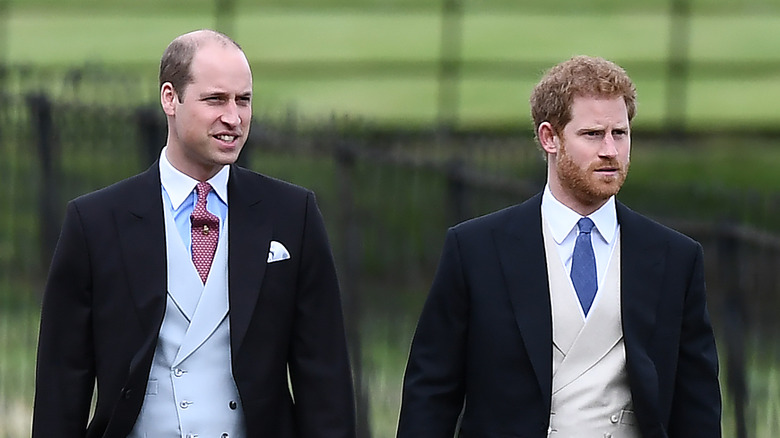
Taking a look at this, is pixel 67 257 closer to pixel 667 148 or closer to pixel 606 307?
pixel 606 307

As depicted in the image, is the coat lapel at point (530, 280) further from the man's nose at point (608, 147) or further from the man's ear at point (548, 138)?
the man's nose at point (608, 147)

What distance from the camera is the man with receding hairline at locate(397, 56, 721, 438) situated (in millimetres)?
4480

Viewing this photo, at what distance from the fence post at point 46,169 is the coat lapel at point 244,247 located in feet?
15.0

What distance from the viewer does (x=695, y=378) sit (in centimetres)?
456

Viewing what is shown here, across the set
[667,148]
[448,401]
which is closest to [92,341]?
[448,401]

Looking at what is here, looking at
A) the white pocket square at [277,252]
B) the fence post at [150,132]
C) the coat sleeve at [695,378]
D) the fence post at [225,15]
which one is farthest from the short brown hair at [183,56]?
the fence post at [225,15]

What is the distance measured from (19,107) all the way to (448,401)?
5093 mm

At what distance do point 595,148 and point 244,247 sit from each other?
923 mm

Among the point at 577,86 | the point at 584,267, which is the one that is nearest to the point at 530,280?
the point at 584,267

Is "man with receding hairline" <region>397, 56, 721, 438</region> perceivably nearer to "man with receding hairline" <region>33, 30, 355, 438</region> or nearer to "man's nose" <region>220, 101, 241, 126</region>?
"man with receding hairline" <region>33, 30, 355, 438</region>

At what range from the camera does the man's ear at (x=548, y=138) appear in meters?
4.56

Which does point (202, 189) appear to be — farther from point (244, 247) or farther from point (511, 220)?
point (511, 220)

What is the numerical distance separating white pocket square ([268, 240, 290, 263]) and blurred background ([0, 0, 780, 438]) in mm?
4407

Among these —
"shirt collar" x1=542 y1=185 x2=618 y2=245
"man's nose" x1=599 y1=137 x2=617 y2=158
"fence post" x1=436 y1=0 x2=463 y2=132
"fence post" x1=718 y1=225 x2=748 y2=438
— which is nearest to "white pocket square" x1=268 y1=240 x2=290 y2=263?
"shirt collar" x1=542 y1=185 x2=618 y2=245
